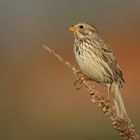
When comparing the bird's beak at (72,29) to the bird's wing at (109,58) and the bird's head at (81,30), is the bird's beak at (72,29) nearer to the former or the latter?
the bird's head at (81,30)

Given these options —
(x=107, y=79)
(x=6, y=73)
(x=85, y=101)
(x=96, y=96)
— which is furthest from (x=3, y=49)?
(x=96, y=96)

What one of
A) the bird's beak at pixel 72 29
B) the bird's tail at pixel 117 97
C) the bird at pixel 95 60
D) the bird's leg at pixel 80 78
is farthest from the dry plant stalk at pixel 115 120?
the bird's beak at pixel 72 29

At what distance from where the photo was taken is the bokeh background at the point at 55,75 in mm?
13391

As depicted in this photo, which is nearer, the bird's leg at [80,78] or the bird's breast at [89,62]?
the bird's leg at [80,78]

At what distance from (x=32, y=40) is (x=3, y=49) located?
300 cm

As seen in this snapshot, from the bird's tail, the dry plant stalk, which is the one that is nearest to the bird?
the bird's tail

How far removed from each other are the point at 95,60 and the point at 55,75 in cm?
986

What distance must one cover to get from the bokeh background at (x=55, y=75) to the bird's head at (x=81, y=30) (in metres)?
2.88

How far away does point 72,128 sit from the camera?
13.7m

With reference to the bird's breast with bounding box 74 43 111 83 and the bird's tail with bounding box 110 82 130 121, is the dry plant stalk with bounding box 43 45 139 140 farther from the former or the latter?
the bird's breast with bounding box 74 43 111 83

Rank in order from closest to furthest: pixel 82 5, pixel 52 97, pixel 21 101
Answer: pixel 21 101
pixel 52 97
pixel 82 5

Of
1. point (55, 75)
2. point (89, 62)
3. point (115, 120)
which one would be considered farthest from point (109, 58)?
point (55, 75)

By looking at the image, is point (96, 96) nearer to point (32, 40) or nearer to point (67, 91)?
point (67, 91)

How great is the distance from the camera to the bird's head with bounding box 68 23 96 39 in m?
8.48
